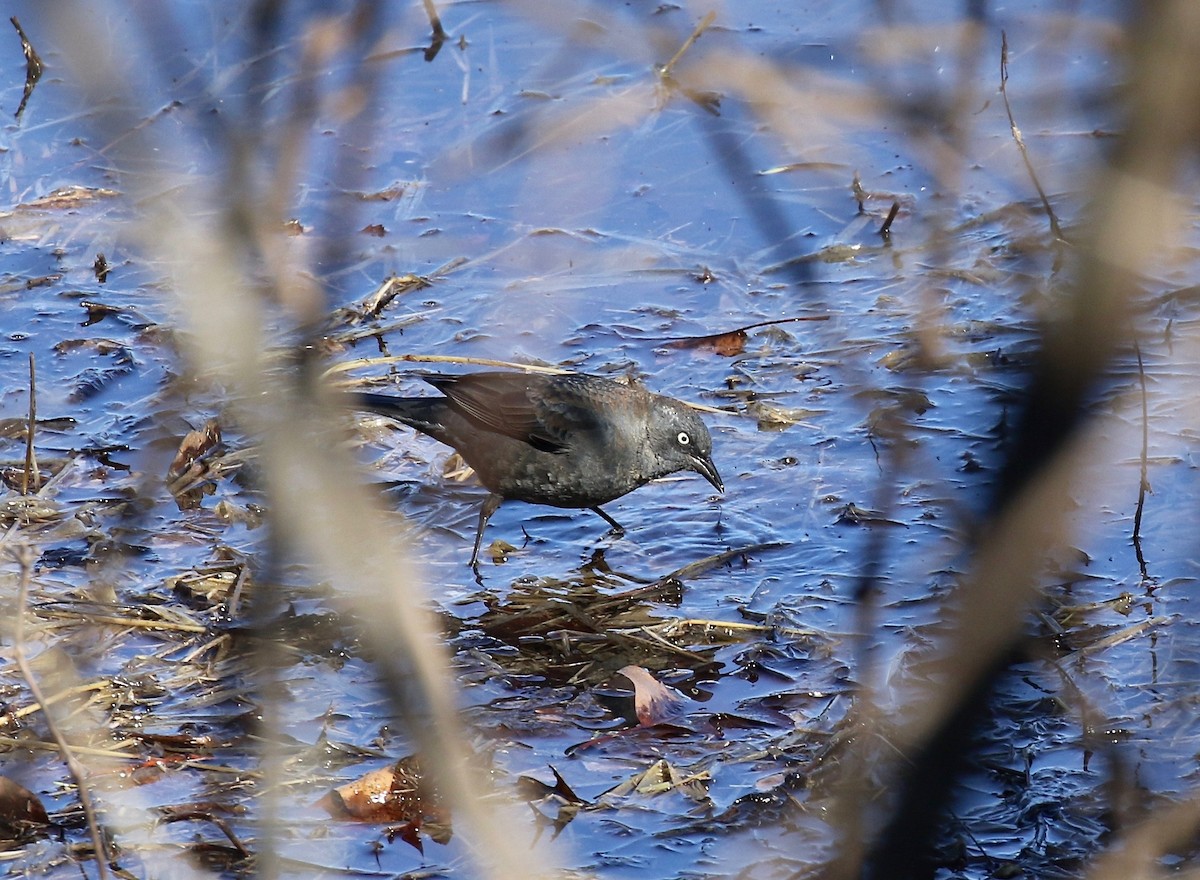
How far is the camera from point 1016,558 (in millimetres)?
1102

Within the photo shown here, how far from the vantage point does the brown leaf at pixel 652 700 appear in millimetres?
4660

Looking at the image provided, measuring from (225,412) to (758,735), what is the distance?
341cm

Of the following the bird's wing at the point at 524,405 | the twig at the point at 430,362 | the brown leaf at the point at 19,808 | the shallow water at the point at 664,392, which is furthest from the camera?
the twig at the point at 430,362

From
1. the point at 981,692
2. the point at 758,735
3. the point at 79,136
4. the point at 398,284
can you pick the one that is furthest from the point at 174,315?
the point at 981,692

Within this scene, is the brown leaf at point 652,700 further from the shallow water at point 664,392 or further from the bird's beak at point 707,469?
the bird's beak at point 707,469

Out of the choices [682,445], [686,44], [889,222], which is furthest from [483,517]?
[889,222]

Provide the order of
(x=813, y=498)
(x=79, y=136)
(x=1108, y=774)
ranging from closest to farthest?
(x=1108, y=774), (x=813, y=498), (x=79, y=136)

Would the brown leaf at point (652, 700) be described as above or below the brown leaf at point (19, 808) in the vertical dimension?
below

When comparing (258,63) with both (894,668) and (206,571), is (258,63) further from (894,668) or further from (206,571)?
(206,571)

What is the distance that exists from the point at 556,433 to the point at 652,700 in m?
2.01

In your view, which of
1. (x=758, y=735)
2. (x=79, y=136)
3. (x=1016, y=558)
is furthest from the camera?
(x=79, y=136)

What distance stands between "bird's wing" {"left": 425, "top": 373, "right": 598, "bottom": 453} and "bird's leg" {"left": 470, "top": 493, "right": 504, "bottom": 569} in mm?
304

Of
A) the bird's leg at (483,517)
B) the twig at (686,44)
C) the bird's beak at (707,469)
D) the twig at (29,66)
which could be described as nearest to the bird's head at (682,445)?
the bird's beak at (707,469)

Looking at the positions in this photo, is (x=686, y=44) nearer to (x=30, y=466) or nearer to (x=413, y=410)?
(x=413, y=410)
